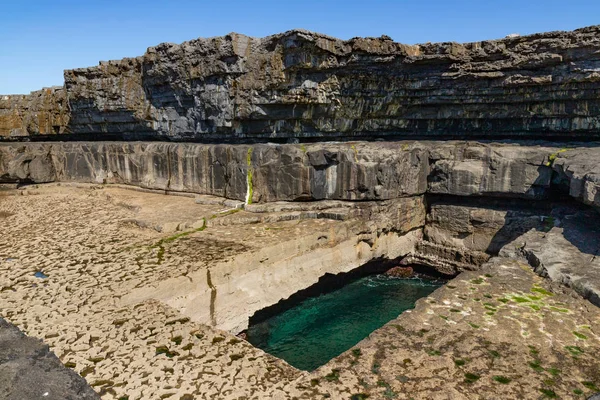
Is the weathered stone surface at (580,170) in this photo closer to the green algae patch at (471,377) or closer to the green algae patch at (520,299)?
the green algae patch at (520,299)

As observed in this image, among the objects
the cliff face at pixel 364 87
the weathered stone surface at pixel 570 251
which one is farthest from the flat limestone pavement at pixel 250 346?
the cliff face at pixel 364 87

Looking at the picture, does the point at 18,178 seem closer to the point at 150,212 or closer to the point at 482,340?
the point at 150,212

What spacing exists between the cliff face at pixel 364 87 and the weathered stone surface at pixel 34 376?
11789 mm

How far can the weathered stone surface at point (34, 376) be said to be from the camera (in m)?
3.17

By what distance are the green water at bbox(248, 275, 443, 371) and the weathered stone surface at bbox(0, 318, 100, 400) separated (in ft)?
21.4

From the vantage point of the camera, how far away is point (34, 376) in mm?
3336

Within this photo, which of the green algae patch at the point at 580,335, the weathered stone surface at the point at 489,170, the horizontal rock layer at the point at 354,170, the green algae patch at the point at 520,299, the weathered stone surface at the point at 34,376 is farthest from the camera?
the horizontal rock layer at the point at 354,170

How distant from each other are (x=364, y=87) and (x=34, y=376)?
14154mm

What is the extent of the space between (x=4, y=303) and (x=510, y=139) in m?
16.1

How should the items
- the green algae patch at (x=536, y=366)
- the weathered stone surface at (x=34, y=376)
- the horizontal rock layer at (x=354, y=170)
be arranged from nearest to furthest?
the weathered stone surface at (x=34, y=376) → the green algae patch at (x=536, y=366) → the horizontal rock layer at (x=354, y=170)

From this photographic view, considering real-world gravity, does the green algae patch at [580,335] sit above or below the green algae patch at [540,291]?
below

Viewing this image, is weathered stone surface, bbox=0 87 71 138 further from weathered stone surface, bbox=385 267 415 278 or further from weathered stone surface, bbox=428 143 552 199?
weathered stone surface, bbox=428 143 552 199

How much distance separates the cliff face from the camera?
13.5 m

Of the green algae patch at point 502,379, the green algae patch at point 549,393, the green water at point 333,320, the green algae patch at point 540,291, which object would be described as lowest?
the green water at point 333,320
